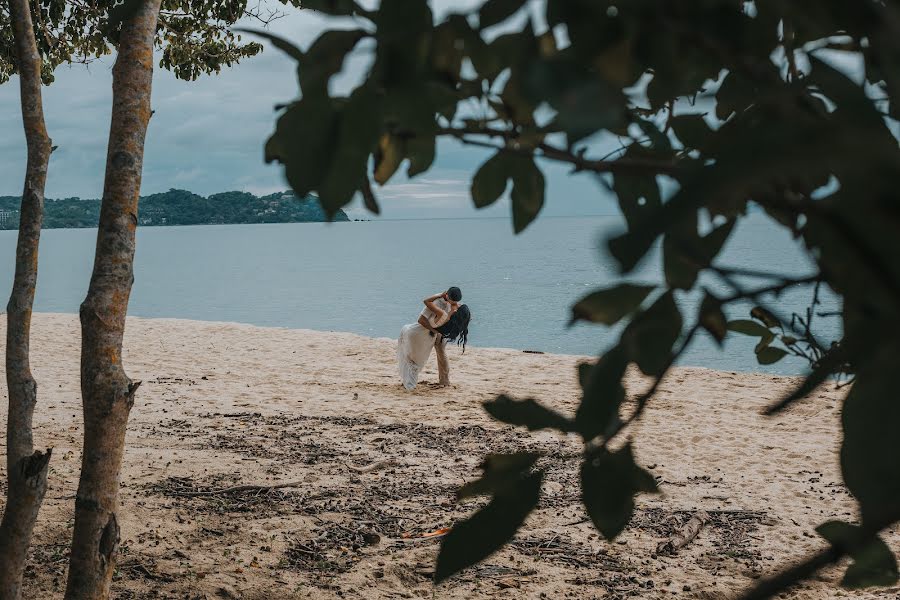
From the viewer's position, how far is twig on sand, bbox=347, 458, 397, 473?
5918mm

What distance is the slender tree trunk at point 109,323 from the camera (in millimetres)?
2559

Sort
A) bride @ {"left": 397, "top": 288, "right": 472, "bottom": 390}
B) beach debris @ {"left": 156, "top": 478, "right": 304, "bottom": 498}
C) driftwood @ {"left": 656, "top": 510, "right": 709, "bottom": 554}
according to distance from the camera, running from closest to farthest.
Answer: driftwood @ {"left": 656, "top": 510, "right": 709, "bottom": 554}
beach debris @ {"left": 156, "top": 478, "right": 304, "bottom": 498}
bride @ {"left": 397, "top": 288, "right": 472, "bottom": 390}

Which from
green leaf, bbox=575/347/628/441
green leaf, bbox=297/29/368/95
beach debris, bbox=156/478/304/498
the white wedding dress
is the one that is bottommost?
beach debris, bbox=156/478/304/498

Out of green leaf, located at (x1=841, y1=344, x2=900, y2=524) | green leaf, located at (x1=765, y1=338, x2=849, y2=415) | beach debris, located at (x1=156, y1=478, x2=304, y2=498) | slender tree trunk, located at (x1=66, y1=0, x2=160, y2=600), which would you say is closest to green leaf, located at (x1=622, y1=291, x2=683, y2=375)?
green leaf, located at (x1=765, y1=338, x2=849, y2=415)

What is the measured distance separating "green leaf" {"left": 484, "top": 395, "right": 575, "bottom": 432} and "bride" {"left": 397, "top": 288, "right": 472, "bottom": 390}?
813 cm

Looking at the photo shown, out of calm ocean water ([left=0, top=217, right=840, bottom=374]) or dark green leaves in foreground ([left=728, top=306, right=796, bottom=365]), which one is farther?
calm ocean water ([left=0, top=217, right=840, bottom=374])

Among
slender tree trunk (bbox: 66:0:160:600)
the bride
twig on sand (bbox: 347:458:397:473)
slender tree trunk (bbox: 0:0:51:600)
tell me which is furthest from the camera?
the bride

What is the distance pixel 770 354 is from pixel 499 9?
767mm

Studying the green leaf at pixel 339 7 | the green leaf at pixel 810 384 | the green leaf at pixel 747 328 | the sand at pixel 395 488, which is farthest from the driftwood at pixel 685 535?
the green leaf at pixel 339 7

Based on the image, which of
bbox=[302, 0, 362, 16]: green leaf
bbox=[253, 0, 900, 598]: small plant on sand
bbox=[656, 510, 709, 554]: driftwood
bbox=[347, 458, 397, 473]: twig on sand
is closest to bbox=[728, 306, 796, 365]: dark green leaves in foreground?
bbox=[253, 0, 900, 598]: small plant on sand

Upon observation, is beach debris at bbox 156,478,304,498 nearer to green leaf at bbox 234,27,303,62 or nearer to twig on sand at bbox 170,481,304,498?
twig on sand at bbox 170,481,304,498

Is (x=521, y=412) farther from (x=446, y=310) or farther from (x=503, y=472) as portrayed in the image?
(x=446, y=310)

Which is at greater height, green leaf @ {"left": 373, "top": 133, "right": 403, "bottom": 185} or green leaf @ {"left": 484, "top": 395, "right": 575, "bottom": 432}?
green leaf @ {"left": 373, "top": 133, "right": 403, "bottom": 185}

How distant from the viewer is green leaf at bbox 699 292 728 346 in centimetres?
54
